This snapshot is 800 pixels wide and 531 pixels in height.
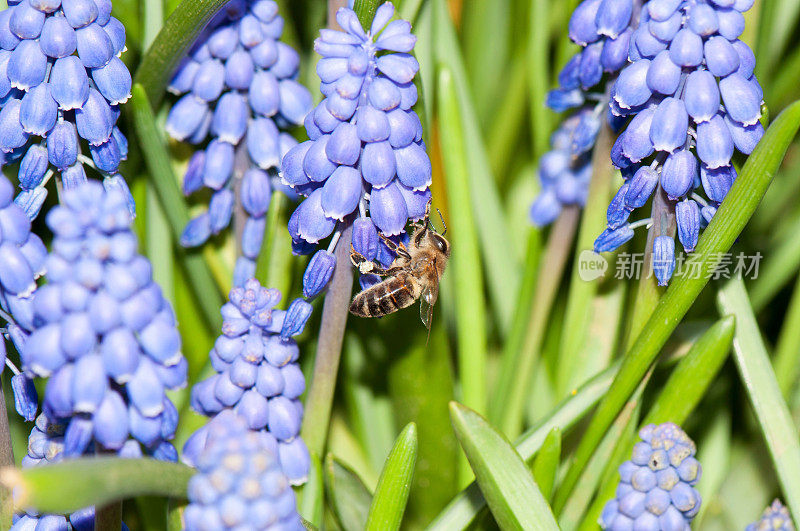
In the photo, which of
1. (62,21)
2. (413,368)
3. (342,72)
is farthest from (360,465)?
(62,21)

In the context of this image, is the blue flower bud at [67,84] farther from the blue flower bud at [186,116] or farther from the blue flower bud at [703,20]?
the blue flower bud at [703,20]

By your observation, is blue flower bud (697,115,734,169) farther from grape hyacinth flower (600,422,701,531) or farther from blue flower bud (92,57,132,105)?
blue flower bud (92,57,132,105)

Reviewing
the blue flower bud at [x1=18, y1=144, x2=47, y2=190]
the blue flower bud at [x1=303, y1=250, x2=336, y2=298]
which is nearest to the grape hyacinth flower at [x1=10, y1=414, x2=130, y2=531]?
the blue flower bud at [x1=18, y1=144, x2=47, y2=190]

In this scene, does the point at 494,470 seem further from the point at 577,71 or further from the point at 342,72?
the point at 577,71

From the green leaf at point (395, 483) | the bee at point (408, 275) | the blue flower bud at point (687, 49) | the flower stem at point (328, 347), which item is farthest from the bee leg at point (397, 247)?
the blue flower bud at point (687, 49)

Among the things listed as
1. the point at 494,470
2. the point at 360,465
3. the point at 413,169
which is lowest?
the point at 360,465

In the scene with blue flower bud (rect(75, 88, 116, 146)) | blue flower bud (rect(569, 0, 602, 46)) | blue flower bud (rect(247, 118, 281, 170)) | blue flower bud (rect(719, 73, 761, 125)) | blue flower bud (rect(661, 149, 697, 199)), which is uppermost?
blue flower bud (rect(569, 0, 602, 46))

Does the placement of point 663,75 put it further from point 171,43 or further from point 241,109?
point 171,43
